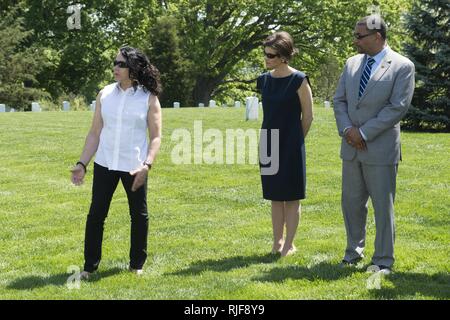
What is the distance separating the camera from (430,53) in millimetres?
20094

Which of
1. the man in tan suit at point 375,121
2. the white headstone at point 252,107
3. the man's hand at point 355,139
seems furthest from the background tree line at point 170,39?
the man's hand at point 355,139

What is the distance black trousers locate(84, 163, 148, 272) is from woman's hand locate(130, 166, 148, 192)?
78 millimetres

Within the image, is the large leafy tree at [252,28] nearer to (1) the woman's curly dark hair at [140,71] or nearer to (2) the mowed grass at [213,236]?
(2) the mowed grass at [213,236]

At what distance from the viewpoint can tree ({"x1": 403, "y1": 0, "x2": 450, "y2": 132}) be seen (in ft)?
63.6

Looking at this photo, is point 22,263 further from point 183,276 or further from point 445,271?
point 445,271

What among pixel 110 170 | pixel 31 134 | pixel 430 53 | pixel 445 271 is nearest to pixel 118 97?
pixel 110 170

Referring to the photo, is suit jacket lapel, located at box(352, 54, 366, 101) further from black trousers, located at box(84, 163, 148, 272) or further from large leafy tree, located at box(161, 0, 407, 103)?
large leafy tree, located at box(161, 0, 407, 103)

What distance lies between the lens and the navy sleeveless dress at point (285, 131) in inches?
239

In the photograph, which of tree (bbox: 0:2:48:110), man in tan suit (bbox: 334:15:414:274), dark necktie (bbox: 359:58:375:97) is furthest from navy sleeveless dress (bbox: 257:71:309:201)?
tree (bbox: 0:2:48:110)

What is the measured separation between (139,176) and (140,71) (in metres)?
0.87
